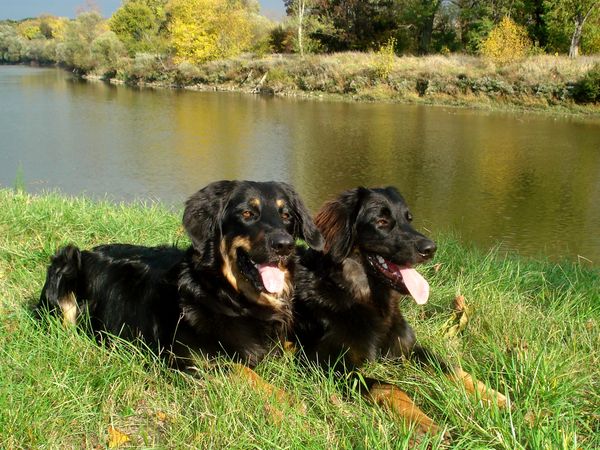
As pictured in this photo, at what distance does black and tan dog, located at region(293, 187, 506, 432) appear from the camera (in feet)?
10.5

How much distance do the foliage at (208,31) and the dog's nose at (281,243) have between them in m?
49.8

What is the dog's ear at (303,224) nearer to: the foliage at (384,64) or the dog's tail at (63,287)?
the dog's tail at (63,287)

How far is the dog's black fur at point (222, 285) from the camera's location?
304 cm

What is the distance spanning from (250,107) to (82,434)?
29212mm

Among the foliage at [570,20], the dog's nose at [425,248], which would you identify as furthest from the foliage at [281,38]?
the dog's nose at [425,248]

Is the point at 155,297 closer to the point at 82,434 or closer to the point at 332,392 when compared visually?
the point at 82,434

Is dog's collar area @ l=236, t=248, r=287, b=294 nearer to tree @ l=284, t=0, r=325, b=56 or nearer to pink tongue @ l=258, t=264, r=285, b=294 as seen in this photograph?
pink tongue @ l=258, t=264, r=285, b=294

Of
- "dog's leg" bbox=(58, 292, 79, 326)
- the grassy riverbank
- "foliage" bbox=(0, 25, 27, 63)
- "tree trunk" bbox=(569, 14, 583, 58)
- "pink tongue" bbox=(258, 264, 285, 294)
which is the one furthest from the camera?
"foliage" bbox=(0, 25, 27, 63)

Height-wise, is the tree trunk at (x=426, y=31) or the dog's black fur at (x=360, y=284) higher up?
the tree trunk at (x=426, y=31)

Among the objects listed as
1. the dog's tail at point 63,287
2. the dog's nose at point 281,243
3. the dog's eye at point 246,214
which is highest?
the dog's eye at point 246,214

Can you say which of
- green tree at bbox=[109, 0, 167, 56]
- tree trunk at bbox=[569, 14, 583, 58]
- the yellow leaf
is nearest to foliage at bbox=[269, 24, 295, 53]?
green tree at bbox=[109, 0, 167, 56]

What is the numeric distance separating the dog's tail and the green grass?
185 millimetres

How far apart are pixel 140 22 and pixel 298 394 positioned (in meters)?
67.9

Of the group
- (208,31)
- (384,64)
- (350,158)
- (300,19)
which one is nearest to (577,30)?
(384,64)
